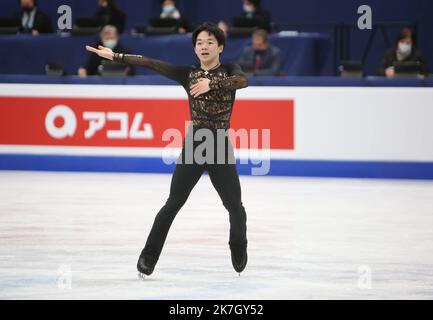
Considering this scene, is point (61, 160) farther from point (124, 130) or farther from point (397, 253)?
point (397, 253)

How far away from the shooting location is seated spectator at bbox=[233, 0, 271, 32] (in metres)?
15.8

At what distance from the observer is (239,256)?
7.06m

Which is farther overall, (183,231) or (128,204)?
(128,204)

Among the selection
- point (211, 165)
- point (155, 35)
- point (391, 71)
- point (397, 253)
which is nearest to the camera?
point (211, 165)

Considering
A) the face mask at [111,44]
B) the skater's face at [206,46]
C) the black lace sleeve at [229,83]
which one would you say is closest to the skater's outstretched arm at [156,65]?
the skater's face at [206,46]

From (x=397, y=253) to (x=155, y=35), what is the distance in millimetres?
8604

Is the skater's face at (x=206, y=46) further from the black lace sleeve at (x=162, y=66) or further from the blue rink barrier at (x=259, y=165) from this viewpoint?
the blue rink barrier at (x=259, y=165)

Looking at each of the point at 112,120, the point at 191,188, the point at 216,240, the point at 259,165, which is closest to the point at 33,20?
the point at 112,120

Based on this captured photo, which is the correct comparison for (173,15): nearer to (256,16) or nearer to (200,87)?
(256,16)

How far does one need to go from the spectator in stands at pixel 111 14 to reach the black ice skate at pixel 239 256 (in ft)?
31.7

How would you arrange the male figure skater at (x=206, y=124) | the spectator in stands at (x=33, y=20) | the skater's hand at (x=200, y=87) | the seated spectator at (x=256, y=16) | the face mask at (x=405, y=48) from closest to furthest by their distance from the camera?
the skater's hand at (x=200, y=87) → the male figure skater at (x=206, y=124) → the face mask at (x=405, y=48) → the seated spectator at (x=256, y=16) → the spectator in stands at (x=33, y=20)

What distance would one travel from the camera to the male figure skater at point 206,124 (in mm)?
6801

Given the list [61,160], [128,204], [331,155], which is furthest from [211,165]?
[61,160]
